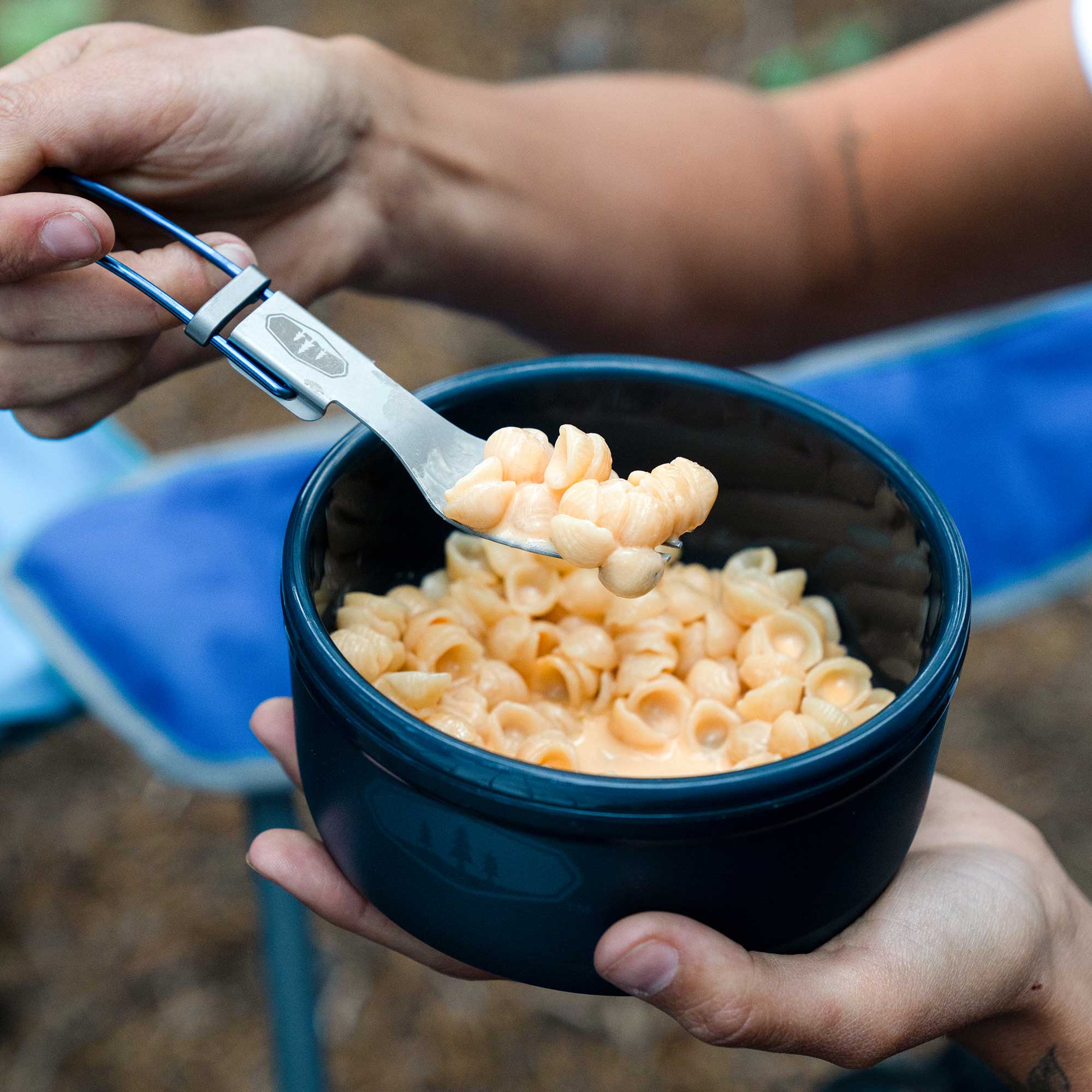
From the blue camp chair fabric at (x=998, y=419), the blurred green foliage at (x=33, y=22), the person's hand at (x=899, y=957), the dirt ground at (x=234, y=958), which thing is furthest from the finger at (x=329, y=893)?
the blurred green foliage at (x=33, y=22)

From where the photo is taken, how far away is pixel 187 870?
1648 millimetres

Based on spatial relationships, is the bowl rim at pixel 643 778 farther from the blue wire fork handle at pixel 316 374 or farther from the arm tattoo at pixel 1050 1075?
the arm tattoo at pixel 1050 1075

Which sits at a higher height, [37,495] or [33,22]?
[33,22]

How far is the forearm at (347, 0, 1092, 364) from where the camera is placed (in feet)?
3.82

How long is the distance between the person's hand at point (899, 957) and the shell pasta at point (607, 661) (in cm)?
12

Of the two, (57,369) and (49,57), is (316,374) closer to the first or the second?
(57,369)

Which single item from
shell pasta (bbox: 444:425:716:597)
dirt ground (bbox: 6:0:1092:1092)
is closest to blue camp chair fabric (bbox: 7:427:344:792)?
dirt ground (bbox: 6:0:1092:1092)

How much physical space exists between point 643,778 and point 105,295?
0.48 meters

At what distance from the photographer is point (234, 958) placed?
1.58 metres

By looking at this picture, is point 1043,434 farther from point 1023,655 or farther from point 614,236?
point 614,236

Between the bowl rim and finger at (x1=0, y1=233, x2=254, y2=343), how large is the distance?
0.50ft

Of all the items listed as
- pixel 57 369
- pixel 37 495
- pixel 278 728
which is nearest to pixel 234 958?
pixel 37 495

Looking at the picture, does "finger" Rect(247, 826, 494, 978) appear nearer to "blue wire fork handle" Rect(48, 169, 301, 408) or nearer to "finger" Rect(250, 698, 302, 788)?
"finger" Rect(250, 698, 302, 788)

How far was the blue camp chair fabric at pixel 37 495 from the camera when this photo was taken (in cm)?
125
